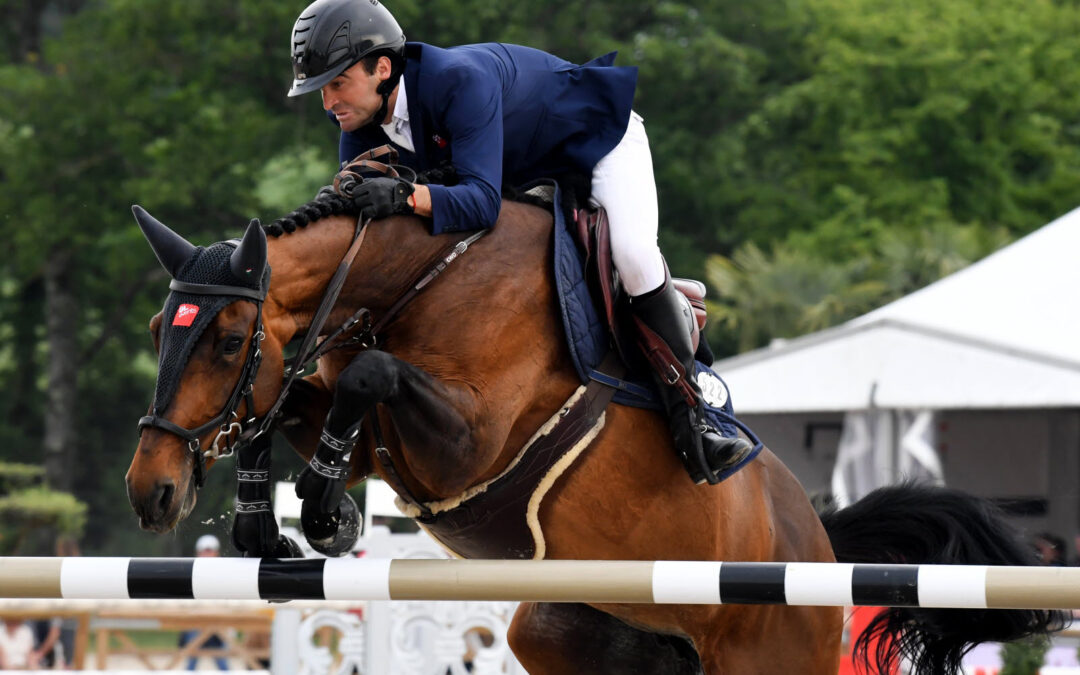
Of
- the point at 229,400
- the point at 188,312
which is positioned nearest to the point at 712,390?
the point at 229,400

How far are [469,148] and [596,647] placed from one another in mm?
1924

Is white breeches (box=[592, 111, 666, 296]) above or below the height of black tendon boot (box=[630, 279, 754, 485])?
above

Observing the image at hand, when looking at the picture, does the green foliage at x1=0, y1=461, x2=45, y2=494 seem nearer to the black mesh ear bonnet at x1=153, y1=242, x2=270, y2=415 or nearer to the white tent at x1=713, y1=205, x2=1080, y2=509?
the white tent at x1=713, y1=205, x2=1080, y2=509

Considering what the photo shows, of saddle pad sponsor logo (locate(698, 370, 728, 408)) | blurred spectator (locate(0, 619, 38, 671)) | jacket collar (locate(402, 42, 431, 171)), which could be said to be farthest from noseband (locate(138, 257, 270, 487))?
blurred spectator (locate(0, 619, 38, 671))

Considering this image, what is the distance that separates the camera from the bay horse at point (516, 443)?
3.53m

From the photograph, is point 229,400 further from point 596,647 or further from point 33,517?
point 33,517

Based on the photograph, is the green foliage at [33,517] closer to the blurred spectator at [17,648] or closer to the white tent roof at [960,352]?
the blurred spectator at [17,648]

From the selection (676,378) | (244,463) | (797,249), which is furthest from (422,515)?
(797,249)

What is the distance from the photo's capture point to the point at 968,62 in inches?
1066

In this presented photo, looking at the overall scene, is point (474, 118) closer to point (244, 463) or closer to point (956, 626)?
point (244, 463)

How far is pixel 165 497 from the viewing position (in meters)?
3.40

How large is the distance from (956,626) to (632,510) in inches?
66.5

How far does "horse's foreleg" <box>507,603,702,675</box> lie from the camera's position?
15.9 ft

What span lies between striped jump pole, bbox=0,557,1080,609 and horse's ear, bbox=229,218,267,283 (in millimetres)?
733
